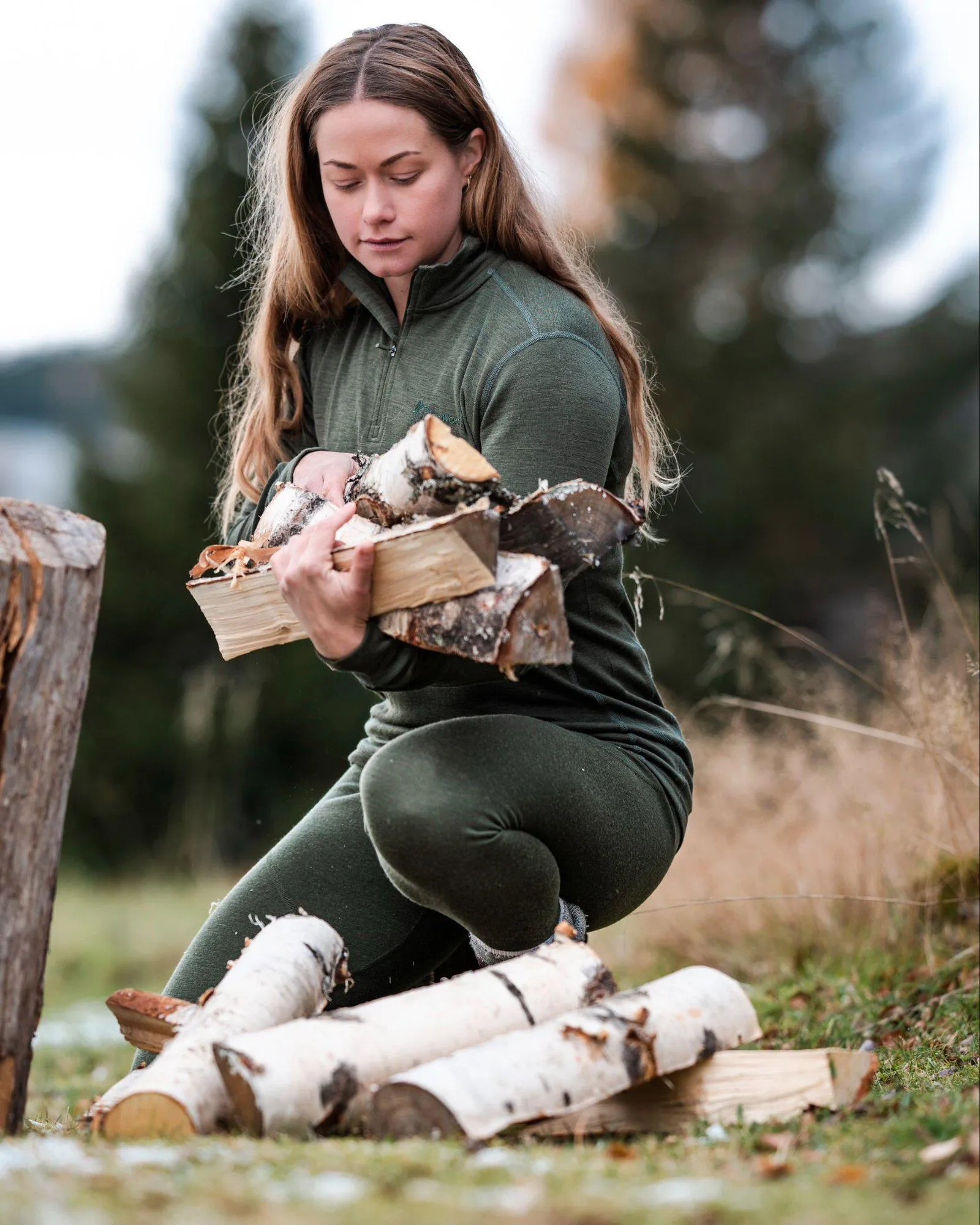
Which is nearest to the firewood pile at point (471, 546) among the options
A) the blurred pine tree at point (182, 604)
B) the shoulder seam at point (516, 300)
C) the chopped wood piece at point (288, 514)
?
the chopped wood piece at point (288, 514)

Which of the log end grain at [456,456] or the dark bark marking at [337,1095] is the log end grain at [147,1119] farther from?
the log end grain at [456,456]

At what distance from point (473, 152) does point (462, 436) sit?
57cm

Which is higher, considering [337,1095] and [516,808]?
[516,808]

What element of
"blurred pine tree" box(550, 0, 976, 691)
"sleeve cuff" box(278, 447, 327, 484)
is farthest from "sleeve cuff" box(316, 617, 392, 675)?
"blurred pine tree" box(550, 0, 976, 691)

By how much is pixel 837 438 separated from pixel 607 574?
1108 centimetres

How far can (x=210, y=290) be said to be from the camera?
31.6ft

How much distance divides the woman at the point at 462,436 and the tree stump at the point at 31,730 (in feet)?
1.17

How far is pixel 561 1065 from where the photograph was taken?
76.1 inches

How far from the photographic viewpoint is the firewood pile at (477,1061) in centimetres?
190

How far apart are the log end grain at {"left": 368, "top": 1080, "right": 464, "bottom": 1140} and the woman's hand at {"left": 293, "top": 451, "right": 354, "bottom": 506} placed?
1.05 metres

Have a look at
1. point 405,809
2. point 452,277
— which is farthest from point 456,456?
point 452,277

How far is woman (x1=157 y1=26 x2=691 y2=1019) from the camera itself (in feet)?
A: 7.41

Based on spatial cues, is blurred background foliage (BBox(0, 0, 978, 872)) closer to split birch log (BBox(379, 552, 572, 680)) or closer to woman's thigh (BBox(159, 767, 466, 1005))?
woman's thigh (BBox(159, 767, 466, 1005))

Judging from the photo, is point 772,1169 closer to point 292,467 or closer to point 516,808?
point 516,808
